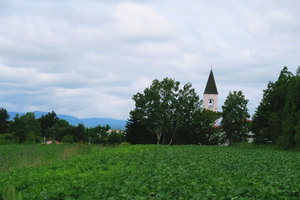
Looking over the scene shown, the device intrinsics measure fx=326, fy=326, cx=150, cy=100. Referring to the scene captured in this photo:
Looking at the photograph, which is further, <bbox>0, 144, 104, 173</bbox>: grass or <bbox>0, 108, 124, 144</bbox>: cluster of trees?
<bbox>0, 108, 124, 144</bbox>: cluster of trees

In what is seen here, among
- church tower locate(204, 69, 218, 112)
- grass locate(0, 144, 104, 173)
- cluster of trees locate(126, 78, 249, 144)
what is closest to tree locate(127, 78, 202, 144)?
cluster of trees locate(126, 78, 249, 144)

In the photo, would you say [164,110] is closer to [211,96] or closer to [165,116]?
[165,116]

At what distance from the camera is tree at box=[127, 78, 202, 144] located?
194 feet

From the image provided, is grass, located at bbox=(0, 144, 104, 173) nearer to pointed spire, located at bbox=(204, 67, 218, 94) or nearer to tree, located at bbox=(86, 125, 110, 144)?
tree, located at bbox=(86, 125, 110, 144)

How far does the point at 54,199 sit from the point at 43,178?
3.39 metres

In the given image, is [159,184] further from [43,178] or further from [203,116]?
[203,116]

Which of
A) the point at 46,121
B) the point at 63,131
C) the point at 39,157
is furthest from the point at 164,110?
the point at 46,121

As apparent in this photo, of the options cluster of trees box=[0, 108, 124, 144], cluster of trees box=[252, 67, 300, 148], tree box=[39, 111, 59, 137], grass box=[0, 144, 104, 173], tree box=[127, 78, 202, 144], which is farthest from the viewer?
tree box=[39, 111, 59, 137]

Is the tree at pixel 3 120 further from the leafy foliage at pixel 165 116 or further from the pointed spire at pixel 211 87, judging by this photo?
the pointed spire at pixel 211 87

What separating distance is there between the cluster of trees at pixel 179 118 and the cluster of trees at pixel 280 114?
877cm

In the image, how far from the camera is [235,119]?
199ft

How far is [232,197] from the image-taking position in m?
7.32

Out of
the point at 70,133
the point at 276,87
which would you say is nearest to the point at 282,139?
the point at 276,87

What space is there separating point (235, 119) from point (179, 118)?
10.5m
